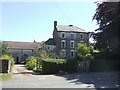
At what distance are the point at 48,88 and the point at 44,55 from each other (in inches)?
1025

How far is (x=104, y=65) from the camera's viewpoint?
3731 cm

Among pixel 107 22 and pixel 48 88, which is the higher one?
pixel 107 22

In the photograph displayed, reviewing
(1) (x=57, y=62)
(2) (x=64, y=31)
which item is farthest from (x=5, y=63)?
(2) (x=64, y=31)

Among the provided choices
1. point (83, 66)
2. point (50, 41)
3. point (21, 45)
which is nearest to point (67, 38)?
point (50, 41)

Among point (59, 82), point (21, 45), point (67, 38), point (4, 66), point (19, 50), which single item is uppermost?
point (67, 38)

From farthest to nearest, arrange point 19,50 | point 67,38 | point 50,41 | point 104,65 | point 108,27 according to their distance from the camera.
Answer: point 19,50 < point 50,41 < point 67,38 < point 104,65 < point 108,27

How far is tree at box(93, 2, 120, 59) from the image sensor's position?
3244cm

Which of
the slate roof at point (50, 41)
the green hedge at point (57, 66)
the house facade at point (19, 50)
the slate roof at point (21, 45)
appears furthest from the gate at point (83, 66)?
the slate roof at point (21, 45)

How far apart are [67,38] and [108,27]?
35.7m

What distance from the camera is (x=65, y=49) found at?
2751 inches

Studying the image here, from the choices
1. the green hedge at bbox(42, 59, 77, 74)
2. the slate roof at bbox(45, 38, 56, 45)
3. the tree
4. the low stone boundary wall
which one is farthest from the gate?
the slate roof at bbox(45, 38, 56, 45)

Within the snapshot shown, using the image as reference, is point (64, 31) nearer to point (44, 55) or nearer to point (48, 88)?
point (44, 55)

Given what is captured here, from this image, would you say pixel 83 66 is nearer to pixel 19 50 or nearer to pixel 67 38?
pixel 67 38

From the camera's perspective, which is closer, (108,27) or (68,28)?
(108,27)
